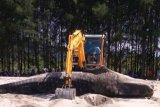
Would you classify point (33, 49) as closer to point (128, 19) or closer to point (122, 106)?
point (128, 19)

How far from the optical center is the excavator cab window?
75.3 ft

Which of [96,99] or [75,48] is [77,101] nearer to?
[96,99]

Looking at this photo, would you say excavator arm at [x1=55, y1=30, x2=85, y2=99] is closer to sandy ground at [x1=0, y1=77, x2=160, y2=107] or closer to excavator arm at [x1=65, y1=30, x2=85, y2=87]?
excavator arm at [x1=65, y1=30, x2=85, y2=87]

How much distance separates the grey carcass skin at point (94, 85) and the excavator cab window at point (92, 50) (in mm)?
662

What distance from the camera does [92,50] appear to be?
2334cm

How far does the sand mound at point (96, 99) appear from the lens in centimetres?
1989

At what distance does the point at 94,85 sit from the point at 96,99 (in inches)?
82.4

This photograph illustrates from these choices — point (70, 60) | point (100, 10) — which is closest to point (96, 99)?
point (70, 60)

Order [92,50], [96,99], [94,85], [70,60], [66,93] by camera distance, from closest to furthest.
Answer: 1. [66,93]
2. [70,60]
3. [96,99]
4. [94,85]
5. [92,50]

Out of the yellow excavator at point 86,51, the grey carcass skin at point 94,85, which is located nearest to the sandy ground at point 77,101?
the grey carcass skin at point 94,85

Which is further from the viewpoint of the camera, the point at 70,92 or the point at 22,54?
the point at 22,54

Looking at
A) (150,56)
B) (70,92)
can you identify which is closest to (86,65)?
(70,92)

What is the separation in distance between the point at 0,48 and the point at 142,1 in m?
12.7

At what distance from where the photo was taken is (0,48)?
42719mm
